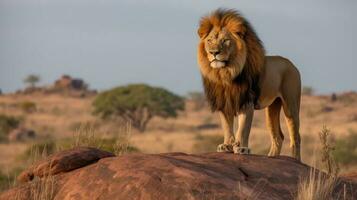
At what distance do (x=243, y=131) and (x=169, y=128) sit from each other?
34.5 meters

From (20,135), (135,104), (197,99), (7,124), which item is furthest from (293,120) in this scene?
(197,99)

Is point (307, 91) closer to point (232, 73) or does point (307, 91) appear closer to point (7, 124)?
point (7, 124)

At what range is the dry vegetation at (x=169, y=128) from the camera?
21870 millimetres

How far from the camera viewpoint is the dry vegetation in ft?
71.8

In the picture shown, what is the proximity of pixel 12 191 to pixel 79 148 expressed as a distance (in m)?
0.71

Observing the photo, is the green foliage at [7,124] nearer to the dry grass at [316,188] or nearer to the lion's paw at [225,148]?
the lion's paw at [225,148]

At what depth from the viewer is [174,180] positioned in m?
5.38

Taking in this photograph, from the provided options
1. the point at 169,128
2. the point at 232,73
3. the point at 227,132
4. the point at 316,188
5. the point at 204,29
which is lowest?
the point at 169,128

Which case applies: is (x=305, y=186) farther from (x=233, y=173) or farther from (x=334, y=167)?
(x=334, y=167)

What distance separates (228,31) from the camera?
286 inches

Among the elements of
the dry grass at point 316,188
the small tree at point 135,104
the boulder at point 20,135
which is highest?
the dry grass at point 316,188

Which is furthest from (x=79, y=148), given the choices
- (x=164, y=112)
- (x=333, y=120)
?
(x=333, y=120)

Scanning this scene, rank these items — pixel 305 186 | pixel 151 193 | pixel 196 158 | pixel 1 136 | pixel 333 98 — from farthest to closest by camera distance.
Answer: pixel 333 98 < pixel 1 136 < pixel 196 158 < pixel 305 186 < pixel 151 193

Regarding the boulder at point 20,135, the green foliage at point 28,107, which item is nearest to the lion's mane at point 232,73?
the boulder at point 20,135
